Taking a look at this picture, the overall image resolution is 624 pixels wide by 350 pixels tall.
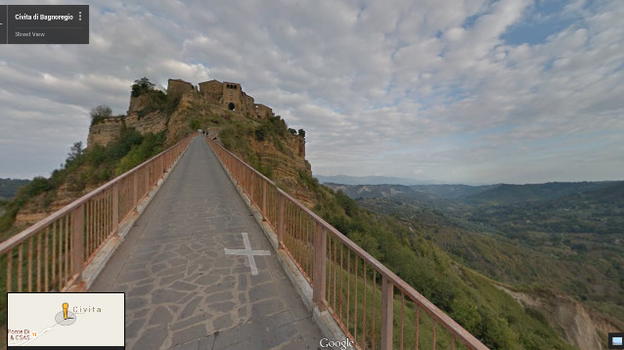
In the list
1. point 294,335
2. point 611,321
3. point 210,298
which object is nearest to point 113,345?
point 210,298

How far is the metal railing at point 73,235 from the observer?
240 centimetres

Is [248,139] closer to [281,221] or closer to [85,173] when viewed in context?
[85,173]

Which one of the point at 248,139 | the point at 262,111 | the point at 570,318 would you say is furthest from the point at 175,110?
the point at 570,318

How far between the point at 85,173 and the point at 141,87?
28430 mm

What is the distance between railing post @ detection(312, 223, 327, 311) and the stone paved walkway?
28cm

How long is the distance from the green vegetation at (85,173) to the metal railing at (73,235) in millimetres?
27680

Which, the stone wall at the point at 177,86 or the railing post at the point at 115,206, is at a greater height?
the stone wall at the point at 177,86

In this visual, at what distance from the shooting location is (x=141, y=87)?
184ft

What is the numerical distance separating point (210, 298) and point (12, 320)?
1.93m

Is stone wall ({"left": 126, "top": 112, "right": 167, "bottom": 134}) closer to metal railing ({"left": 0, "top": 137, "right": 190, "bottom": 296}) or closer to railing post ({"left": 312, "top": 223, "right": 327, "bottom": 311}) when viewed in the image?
metal railing ({"left": 0, "top": 137, "right": 190, "bottom": 296})

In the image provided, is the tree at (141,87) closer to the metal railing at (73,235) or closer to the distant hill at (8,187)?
the metal railing at (73,235)

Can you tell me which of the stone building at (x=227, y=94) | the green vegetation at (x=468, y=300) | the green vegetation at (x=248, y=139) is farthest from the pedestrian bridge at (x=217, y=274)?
the stone building at (x=227, y=94)

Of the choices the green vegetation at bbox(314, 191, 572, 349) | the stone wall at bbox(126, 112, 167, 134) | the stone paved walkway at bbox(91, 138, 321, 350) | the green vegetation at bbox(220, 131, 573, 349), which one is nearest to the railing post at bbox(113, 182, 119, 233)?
the stone paved walkway at bbox(91, 138, 321, 350)

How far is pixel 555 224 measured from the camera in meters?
187
